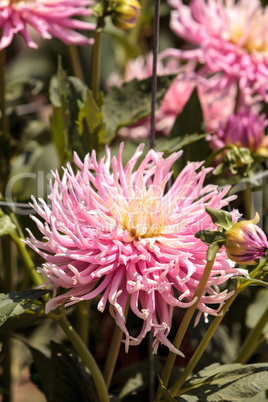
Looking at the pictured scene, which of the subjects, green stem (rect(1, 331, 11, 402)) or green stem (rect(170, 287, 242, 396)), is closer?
green stem (rect(170, 287, 242, 396))

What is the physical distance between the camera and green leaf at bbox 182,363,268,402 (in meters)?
0.46

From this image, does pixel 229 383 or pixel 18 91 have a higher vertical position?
pixel 18 91

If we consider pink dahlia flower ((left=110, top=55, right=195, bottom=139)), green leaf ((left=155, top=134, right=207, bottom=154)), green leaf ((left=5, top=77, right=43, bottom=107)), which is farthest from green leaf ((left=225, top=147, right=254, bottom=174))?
green leaf ((left=5, top=77, right=43, bottom=107))

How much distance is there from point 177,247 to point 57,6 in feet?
1.29

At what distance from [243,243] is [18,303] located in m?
0.20

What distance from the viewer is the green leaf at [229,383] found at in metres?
0.46

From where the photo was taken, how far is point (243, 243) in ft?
1.29

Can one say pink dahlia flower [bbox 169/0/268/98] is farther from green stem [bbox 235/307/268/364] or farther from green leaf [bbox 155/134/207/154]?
green stem [bbox 235/307/268/364]

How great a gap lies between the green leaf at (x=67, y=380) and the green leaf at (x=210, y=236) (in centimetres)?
24

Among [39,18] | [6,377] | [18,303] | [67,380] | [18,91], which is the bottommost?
[6,377]

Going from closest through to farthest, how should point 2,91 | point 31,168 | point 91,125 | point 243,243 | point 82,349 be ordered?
point 243,243 → point 82,349 → point 91,125 → point 2,91 → point 31,168

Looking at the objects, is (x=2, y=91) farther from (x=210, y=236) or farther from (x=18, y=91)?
(x=210, y=236)

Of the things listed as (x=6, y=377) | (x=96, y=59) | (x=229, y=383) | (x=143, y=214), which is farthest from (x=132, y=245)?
(x=6, y=377)

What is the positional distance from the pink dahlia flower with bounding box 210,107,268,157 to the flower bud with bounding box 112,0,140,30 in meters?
0.17
